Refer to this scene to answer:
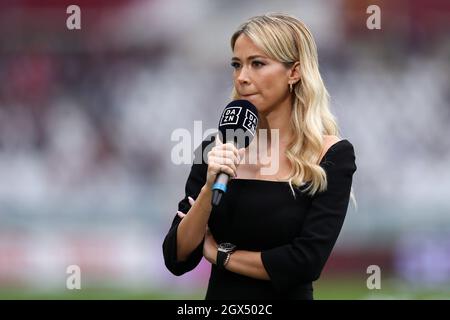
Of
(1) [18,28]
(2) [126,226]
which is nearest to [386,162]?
(2) [126,226]

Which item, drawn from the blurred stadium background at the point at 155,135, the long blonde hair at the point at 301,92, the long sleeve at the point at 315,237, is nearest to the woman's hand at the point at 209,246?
the long sleeve at the point at 315,237

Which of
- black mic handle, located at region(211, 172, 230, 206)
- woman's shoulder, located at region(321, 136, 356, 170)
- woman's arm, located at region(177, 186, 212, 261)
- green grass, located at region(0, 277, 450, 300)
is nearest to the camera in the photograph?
black mic handle, located at region(211, 172, 230, 206)

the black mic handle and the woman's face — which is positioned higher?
the woman's face

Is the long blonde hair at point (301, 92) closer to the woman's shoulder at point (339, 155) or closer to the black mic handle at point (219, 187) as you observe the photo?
the woman's shoulder at point (339, 155)

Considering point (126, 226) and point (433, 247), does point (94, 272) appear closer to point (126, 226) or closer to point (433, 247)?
point (126, 226)

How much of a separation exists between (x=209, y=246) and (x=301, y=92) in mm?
466

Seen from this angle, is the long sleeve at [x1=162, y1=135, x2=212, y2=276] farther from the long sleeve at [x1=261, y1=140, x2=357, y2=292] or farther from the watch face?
the long sleeve at [x1=261, y1=140, x2=357, y2=292]

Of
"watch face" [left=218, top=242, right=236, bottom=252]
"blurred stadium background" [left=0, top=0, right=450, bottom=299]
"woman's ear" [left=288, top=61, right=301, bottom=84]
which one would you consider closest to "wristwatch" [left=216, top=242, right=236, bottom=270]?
"watch face" [left=218, top=242, right=236, bottom=252]

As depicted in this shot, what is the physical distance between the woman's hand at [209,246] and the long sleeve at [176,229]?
19 mm

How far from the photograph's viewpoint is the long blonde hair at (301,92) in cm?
153

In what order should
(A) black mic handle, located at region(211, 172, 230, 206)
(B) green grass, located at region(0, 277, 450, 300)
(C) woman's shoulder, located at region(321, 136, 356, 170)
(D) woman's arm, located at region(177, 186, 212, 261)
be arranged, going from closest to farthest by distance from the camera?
(A) black mic handle, located at region(211, 172, 230, 206) → (D) woman's arm, located at region(177, 186, 212, 261) → (C) woman's shoulder, located at region(321, 136, 356, 170) → (B) green grass, located at region(0, 277, 450, 300)

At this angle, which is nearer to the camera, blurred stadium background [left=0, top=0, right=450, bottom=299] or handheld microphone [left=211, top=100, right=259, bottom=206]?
handheld microphone [left=211, top=100, right=259, bottom=206]

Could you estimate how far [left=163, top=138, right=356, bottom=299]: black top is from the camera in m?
1.49

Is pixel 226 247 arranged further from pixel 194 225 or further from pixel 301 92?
pixel 301 92
